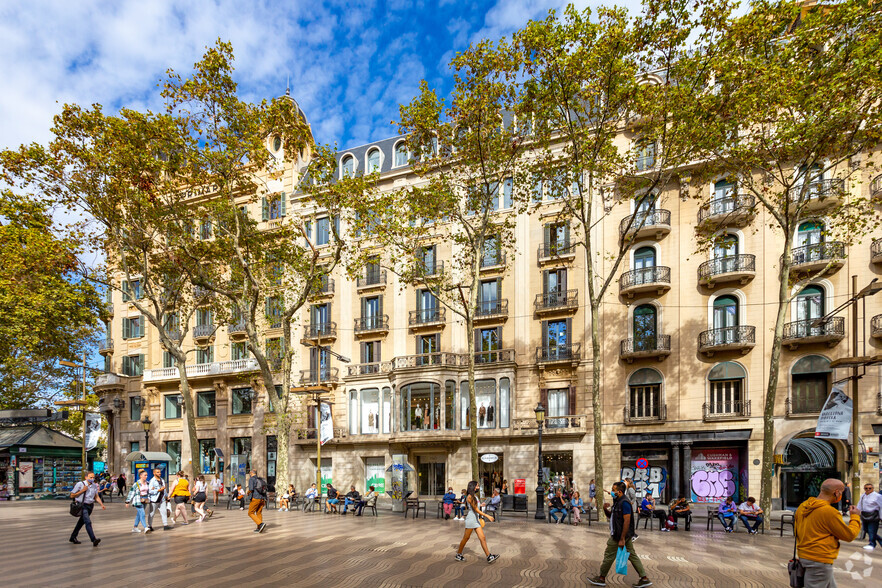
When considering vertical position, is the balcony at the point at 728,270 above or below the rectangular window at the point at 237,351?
above

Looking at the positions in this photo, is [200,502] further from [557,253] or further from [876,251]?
[876,251]

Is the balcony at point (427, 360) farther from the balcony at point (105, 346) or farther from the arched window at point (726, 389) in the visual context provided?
the balcony at point (105, 346)

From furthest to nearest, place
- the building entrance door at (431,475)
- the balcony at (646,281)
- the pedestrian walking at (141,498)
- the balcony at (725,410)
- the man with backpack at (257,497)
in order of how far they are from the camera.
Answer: the building entrance door at (431,475) → the balcony at (646,281) → the balcony at (725,410) → the man with backpack at (257,497) → the pedestrian walking at (141,498)

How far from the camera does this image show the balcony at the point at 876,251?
80.6 feet

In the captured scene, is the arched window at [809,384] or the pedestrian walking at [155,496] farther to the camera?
the arched window at [809,384]

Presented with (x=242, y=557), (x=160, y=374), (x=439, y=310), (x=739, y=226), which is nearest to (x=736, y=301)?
(x=739, y=226)

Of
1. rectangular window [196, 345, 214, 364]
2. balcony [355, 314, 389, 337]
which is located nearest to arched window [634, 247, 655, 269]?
balcony [355, 314, 389, 337]

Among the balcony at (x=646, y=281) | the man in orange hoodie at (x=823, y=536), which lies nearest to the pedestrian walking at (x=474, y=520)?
the man in orange hoodie at (x=823, y=536)

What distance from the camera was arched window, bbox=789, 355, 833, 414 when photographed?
2552 centimetres

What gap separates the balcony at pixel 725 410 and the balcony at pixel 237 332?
89.6 feet

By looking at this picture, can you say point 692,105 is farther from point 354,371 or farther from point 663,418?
point 354,371

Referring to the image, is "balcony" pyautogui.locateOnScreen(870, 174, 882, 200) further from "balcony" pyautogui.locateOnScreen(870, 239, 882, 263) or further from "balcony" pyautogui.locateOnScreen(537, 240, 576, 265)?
"balcony" pyautogui.locateOnScreen(537, 240, 576, 265)

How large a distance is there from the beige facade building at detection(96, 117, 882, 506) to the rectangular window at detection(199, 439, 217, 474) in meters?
0.27

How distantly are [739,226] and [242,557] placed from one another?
25.0m
